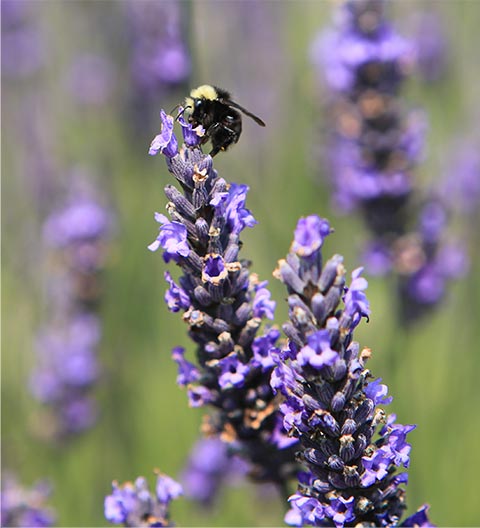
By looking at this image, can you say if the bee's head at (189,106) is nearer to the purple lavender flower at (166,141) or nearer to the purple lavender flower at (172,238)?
the purple lavender flower at (166,141)

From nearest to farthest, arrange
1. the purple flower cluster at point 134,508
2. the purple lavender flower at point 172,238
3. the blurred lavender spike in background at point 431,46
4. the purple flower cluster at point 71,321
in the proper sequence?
the purple lavender flower at point 172,238, the purple flower cluster at point 134,508, the purple flower cluster at point 71,321, the blurred lavender spike in background at point 431,46

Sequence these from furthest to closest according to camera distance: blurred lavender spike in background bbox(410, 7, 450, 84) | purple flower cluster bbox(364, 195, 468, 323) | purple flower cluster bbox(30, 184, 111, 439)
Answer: blurred lavender spike in background bbox(410, 7, 450, 84) < purple flower cluster bbox(30, 184, 111, 439) < purple flower cluster bbox(364, 195, 468, 323)

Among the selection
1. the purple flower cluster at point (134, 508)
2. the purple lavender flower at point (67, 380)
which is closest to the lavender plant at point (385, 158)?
the purple lavender flower at point (67, 380)

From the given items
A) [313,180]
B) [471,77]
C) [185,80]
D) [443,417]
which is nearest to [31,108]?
[313,180]

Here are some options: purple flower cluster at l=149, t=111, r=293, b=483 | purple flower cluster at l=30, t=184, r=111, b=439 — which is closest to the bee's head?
purple flower cluster at l=149, t=111, r=293, b=483

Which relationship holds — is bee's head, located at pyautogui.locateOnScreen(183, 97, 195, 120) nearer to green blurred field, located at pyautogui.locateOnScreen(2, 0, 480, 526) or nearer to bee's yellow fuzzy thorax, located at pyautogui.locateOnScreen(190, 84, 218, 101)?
bee's yellow fuzzy thorax, located at pyautogui.locateOnScreen(190, 84, 218, 101)

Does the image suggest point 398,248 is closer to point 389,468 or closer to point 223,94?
point 223,94
